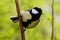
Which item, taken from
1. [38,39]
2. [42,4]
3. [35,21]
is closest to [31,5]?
[42,4]

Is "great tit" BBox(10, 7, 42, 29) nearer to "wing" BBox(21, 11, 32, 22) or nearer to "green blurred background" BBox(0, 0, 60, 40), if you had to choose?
"wing" BBox(21, 11, 32, 22)

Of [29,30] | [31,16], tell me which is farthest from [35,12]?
[29,30]

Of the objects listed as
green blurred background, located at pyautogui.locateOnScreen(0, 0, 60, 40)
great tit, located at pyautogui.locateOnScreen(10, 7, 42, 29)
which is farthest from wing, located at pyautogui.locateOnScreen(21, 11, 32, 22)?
A: green blurred background, located at pyautogui.locateOnScreen(0, 0, 60, 40)

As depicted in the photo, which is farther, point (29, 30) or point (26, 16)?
point (29, 30)

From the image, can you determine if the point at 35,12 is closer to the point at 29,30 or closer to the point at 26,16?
the point at 26,16

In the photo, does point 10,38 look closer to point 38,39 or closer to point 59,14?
point 38,39

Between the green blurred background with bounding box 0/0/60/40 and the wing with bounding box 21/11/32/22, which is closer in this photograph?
the wing with bounding box 21/11/32/22

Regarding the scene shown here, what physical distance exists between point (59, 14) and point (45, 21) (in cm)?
21

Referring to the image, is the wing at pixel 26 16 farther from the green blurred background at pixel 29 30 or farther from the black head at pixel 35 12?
the green blurred background at pixel 29 30

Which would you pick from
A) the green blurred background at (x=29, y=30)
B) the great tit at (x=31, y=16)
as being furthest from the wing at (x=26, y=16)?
the green blurred background at (x=29, y=30)

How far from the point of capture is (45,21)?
5.25 feet

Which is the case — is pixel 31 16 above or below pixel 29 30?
above

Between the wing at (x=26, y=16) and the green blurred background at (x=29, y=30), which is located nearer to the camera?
the wing at (x=26, y=16)

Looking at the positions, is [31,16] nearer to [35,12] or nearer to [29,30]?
[35,12]
